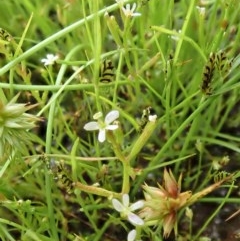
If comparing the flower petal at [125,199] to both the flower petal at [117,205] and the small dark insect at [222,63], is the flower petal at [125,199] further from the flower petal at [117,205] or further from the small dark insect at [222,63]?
the small dark insect at [222,63]

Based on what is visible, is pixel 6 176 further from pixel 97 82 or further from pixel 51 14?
pixel 51 14

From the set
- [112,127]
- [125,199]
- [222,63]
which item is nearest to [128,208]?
[125,199]

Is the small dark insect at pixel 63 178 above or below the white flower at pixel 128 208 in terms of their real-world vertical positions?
above

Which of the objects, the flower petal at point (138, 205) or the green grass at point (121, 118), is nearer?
the flower petal at point (138, 205)

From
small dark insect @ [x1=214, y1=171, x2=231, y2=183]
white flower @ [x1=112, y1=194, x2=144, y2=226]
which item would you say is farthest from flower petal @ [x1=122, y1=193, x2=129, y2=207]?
small dark insect @ [x1=214, y1=171, x2=231, y2=183]

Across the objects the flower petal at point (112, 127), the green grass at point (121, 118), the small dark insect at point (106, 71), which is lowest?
the green grass at point (121, 118)

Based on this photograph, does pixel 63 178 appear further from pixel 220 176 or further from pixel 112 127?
pixel 220 176

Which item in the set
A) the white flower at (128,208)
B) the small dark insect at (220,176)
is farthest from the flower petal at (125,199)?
the small dark insect at (220,176)
